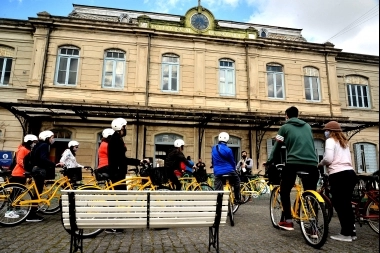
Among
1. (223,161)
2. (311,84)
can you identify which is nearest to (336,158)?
(223,161)

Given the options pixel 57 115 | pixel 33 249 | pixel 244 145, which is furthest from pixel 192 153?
pixel 33 249

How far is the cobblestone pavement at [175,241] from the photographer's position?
12.4ft

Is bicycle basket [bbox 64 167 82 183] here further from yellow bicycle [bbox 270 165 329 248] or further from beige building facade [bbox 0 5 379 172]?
beige building facade [bbox 0 5 379 172]

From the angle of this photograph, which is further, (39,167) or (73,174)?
(73,174)

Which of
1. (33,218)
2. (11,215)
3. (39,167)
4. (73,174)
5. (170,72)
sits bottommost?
(33,218)

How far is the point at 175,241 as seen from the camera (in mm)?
4211

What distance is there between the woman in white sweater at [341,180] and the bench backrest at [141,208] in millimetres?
2108

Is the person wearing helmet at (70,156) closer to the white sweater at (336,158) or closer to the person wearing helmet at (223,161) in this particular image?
the person wearing helmet at (223,161)

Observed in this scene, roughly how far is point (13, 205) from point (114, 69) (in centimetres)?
1049

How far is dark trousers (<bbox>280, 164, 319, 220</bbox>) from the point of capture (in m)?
4.34

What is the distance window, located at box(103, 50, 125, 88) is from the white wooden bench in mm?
12216

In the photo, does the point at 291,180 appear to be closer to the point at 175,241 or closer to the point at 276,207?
the point at 276,207

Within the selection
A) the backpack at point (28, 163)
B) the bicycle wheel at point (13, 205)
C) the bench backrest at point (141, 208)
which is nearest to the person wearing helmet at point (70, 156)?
the backpack at point (28, 163)

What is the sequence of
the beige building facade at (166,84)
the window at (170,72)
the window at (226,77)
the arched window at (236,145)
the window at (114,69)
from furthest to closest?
the window at (226,77) < the window at (170,72) < the arched window at (236,145) < the window at (114,69) < the beige building facade at (166,84)
